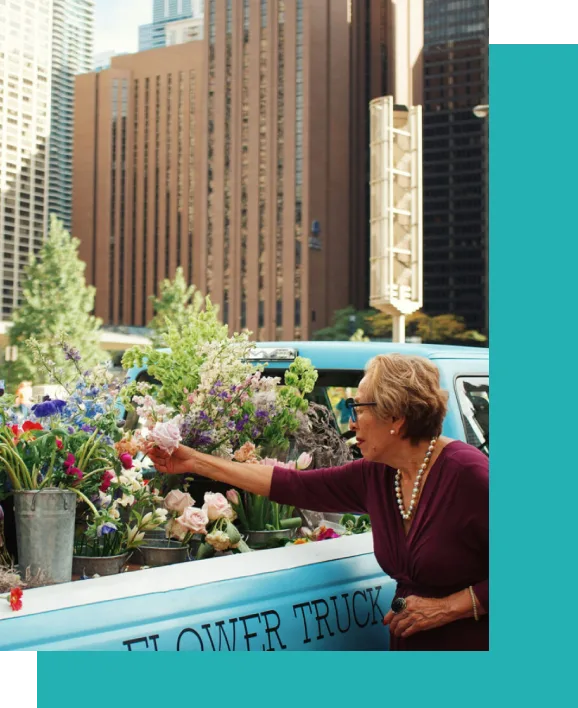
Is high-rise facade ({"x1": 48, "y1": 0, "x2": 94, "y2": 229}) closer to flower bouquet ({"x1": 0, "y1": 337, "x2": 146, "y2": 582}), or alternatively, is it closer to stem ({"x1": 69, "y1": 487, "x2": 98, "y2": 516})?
flower bouquet ({"x1": 0, "y1": 337, "x2": 146, "y2": 582})

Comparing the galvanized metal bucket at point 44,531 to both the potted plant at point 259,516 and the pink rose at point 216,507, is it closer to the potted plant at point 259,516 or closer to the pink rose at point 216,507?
the pink rose at point 216,507

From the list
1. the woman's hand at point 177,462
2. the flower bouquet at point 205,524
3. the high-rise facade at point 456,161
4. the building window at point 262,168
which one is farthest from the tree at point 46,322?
the building window at point 262,168

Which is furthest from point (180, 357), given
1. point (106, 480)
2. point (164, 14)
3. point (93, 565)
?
point (164, 14)

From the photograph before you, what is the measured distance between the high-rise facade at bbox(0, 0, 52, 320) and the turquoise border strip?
1397 mm

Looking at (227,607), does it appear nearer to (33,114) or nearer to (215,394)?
(215,394)

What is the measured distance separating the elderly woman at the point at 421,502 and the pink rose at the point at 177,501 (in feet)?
0.22

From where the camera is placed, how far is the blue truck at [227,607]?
155 centimetres

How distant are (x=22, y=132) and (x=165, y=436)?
149cm

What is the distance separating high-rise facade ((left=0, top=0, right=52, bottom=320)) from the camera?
286 cm

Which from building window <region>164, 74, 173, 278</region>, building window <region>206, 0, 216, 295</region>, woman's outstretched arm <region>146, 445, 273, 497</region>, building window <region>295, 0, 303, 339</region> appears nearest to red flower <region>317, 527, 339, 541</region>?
woman's outstretched arm <region>146, 445, 273, 497</region>
